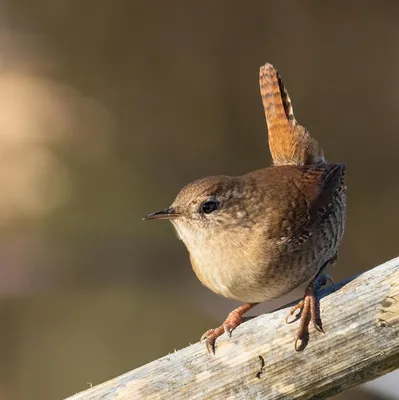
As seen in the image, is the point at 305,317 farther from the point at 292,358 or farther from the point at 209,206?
the point at 209,206

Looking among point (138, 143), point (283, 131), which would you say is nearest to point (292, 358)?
point (283, 131)

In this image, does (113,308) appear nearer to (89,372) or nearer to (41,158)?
(89,372)

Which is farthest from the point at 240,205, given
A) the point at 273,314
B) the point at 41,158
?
the point at 41,158

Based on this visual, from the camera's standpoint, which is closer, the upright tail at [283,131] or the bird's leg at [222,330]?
the bird's leg at [222,330]

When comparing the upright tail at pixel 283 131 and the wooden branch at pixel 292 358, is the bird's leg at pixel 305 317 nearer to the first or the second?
the wooden branch at pixel 292 358

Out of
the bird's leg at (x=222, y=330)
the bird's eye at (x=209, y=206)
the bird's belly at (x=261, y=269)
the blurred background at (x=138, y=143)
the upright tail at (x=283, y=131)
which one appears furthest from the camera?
the blurred background at (x=138, y=143)

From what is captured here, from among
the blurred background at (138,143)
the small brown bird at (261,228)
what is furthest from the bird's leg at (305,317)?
the blurred background at (138,143)

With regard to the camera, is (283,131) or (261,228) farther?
→ (283,131)
